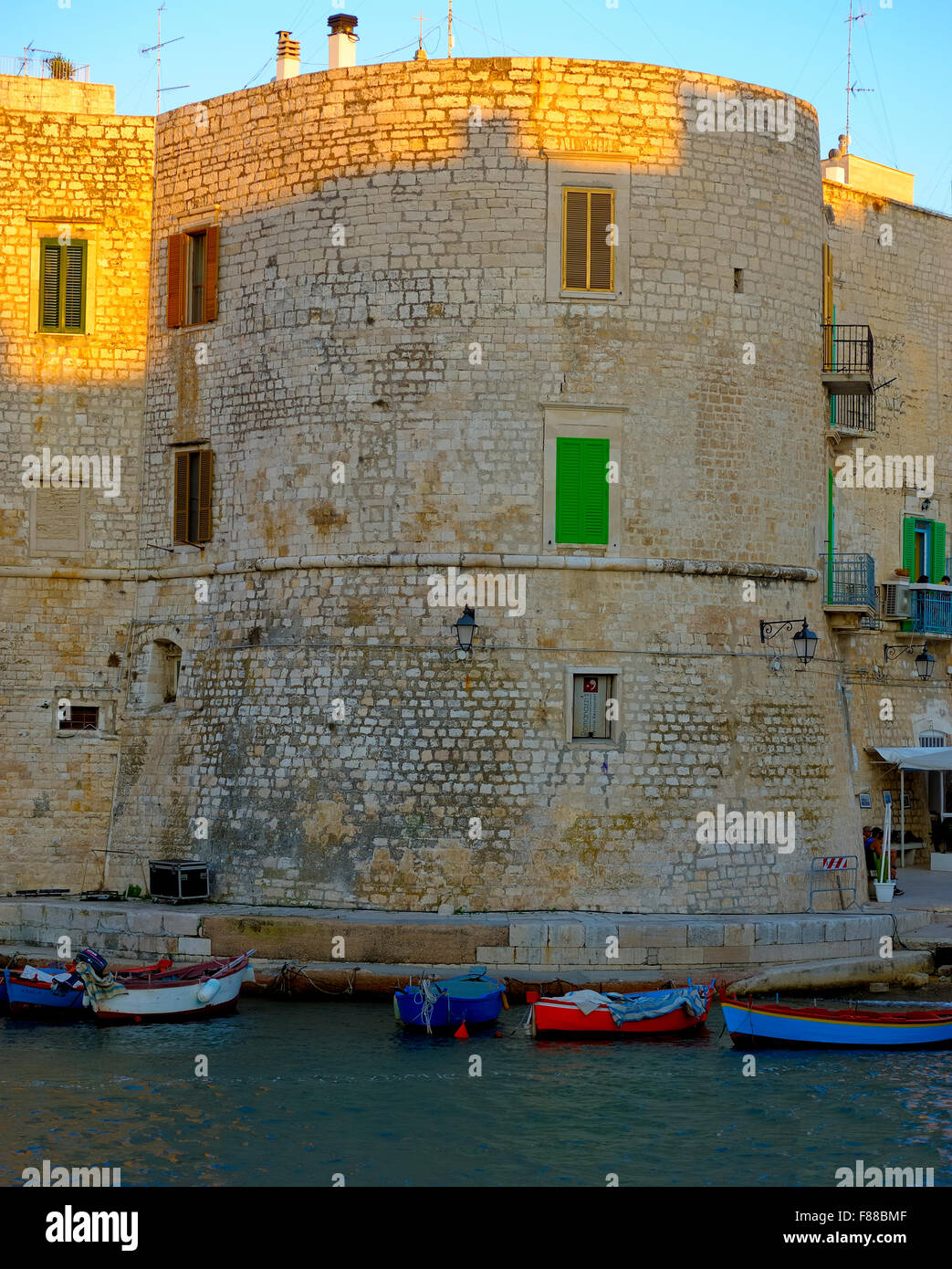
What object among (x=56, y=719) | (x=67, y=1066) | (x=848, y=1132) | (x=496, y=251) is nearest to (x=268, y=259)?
(x=496, y=251)

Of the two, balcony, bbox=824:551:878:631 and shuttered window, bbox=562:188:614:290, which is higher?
shuttered window, bbox=562:188:614:290

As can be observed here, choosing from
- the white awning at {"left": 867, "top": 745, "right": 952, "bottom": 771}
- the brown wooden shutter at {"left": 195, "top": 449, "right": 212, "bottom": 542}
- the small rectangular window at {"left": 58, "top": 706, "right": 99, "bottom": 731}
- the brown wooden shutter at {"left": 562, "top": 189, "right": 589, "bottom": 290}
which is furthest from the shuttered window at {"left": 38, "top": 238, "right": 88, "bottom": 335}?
the white awning at {"left": 867, "top": 745, "right": 952, "bottom": 771}

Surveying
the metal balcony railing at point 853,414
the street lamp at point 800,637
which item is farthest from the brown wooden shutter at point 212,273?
the metal balcony railing at point 853,414

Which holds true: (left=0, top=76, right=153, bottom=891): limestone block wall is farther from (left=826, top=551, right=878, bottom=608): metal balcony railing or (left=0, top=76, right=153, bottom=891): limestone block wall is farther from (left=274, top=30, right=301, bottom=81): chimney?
(left=826, top=551, right=878, bottom=608): metal balcony railing

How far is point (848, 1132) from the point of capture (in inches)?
612

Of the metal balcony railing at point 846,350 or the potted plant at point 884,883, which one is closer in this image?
the potted plant at point 884,883

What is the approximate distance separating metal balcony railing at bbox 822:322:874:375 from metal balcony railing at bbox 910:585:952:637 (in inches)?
167

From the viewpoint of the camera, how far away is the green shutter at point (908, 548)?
96.3ft

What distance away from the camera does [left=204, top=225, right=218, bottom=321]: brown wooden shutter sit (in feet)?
77.3

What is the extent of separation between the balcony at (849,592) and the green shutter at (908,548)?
3.16 meters

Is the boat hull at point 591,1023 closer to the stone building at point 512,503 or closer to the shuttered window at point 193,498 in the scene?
the stone building at point 512,503

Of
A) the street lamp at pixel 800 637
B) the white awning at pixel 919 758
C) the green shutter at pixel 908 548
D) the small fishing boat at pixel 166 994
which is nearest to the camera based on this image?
the small fishing boat at pixel 166 994

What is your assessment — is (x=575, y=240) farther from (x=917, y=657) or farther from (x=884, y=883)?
(x=917, y=657)

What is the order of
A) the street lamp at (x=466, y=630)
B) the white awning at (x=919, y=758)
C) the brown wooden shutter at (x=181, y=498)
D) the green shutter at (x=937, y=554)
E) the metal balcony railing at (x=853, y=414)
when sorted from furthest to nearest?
the green shutter at (x=937, y=554)
the white awning at (x=919, y=758)
the metal balcony railing at (x=853, y=414)
the brown wooden shutter at (x=181, y=498)
the street lamp at (x=466, y=630)
